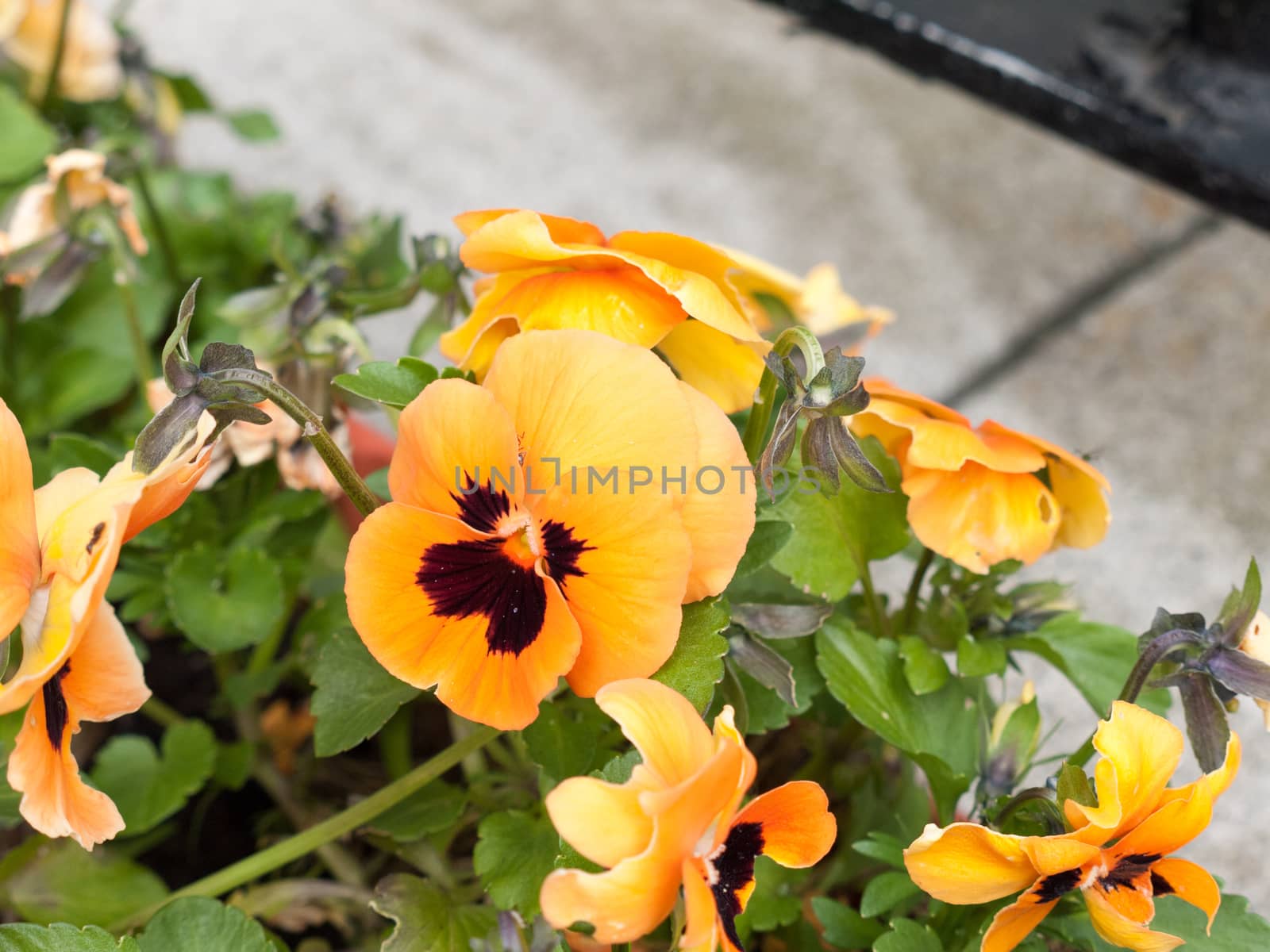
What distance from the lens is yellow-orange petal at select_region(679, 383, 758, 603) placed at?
1.57ft

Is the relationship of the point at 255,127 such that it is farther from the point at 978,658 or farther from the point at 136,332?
the point at 978,658

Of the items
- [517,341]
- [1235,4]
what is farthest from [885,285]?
[517,341]

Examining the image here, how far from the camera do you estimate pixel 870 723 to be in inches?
24.0

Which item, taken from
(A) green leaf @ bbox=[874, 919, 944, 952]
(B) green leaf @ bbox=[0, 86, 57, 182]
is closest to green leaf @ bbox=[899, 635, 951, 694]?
(A) green leaf @ bbox=[874, 919, 944, 952]

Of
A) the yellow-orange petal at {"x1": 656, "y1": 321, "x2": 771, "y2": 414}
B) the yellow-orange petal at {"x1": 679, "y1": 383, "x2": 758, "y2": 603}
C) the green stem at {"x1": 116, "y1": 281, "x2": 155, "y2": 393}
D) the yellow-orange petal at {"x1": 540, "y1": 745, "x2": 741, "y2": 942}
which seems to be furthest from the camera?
the green stem at {"x1": 116, "y1": 281, "x2": 155, "y2": 393}

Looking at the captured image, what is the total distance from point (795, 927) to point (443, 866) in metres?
0.21

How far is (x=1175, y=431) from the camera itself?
124 cm

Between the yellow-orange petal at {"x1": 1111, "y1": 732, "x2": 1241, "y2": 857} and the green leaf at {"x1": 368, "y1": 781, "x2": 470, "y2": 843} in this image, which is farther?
the green leaf at {"x1": 368, "y1": 781, "x2": 470, "y2": 843}

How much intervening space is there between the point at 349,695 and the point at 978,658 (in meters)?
0.32

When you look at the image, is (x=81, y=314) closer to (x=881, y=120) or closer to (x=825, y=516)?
(x=825, y=516)

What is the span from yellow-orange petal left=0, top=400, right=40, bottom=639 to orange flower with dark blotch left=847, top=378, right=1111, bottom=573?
0.36 meters

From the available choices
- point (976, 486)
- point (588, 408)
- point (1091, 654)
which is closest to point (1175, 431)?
point (1091, 654)

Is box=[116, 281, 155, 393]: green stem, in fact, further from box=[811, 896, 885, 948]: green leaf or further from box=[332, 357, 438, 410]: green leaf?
box=[811, 896, 885, 948]: green leaf

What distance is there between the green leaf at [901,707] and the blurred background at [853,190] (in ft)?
1.23
